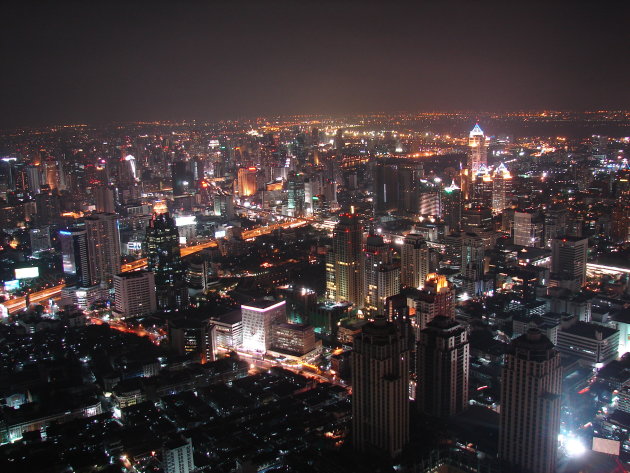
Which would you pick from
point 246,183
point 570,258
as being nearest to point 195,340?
point 570,258

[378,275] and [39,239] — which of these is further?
[39,239]

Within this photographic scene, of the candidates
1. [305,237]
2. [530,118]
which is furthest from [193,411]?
[530,118]

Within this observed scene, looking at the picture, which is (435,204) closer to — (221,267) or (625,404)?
(221,267)

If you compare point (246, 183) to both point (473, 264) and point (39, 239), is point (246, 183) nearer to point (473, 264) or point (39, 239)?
point (39, 239)

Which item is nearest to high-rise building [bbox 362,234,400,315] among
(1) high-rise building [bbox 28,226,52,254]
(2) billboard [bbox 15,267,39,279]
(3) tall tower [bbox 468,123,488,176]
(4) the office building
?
(4) the office building

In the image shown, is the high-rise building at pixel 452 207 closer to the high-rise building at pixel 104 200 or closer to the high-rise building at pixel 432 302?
the high-rise building at pixel 432 302

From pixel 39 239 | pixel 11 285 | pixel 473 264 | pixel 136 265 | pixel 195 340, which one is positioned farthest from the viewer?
pixel 39 239
